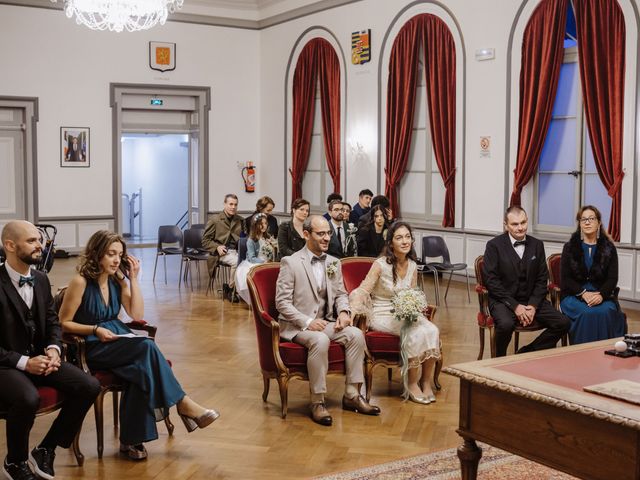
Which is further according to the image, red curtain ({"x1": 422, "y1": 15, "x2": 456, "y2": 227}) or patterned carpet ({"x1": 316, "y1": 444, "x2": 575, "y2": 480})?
red curtain ({"x1": 422, "y1": 15, "x2": 456, "y2": 227})

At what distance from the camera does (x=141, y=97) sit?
15.6 m

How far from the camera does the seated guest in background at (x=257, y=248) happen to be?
9.54m

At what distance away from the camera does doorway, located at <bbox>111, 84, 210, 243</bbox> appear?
1542 centimetres

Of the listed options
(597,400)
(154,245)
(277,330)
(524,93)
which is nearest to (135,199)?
(154,245)

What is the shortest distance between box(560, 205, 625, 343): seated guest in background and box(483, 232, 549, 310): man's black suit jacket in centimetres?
27

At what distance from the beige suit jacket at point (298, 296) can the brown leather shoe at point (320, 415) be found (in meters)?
0.48

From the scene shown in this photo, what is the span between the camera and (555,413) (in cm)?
327

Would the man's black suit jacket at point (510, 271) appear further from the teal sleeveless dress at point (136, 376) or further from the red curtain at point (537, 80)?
the red curtain at point (537, 80)

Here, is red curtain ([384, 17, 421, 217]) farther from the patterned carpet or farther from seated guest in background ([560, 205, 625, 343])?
the patterned carpet

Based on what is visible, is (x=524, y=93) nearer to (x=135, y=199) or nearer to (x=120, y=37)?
(x=120, y=37)

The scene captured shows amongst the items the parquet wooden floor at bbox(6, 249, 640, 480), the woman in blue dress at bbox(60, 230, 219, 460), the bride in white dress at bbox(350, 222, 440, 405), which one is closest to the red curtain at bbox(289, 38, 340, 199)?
the parquet wooden floor at bbox(6, 249, 640, 480)

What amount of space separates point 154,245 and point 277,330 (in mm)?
12107

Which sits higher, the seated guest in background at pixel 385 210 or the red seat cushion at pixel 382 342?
the seated guest in background at pixel 385 210

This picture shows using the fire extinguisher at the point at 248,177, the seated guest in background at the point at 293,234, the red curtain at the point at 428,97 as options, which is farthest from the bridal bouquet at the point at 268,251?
the fire extinguisher at the point at 248,177
